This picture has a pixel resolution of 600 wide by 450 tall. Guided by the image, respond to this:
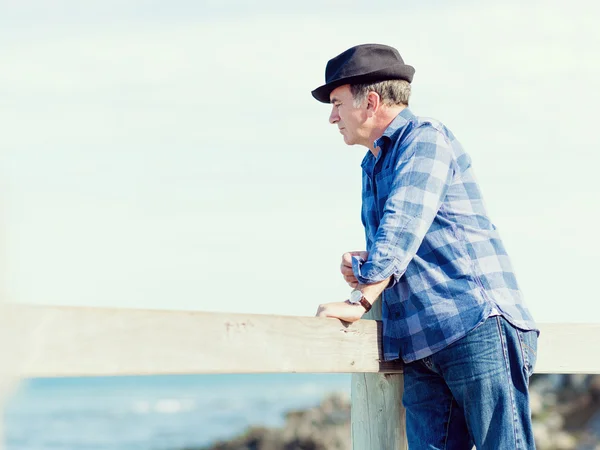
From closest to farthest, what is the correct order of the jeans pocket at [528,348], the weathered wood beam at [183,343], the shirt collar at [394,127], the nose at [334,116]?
the weathered wood beam at [183,343] < the jeans pocket at [528,348] < the shirt collar at [394,127] < the nose at [334,116]

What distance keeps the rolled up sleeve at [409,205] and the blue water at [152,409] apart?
19.4m

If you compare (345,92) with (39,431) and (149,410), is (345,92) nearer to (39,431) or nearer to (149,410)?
(39,431)

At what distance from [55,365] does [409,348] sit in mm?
1082

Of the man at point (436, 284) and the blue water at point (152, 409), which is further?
the blue water at point (152, 409)

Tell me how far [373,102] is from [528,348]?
869 mm

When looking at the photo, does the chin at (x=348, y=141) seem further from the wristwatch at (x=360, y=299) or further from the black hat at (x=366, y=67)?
the wristwatch at (x=360, y=299)

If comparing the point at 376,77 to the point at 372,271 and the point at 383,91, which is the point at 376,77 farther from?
the point at 372,271

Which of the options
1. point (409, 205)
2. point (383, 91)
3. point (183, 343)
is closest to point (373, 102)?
point (383, 91)

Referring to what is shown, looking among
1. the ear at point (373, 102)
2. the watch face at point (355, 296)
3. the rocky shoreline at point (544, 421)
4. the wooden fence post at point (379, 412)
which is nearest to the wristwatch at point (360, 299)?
the watch face at point (355, 296)

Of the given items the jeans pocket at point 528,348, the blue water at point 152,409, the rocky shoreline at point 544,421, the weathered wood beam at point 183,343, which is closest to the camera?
the weathered wood beam at point 183,343

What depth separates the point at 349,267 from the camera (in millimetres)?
2584

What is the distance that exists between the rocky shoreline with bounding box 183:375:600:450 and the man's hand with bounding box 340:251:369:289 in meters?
8.79

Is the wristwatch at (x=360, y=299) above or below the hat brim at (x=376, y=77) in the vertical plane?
below

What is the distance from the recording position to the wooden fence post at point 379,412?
9.11 feet
